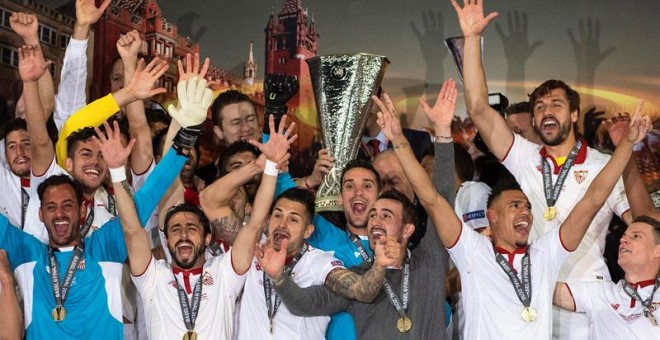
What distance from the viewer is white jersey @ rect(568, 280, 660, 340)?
4320 mm

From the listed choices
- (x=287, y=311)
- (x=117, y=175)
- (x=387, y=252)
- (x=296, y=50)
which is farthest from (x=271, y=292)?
(x=296, y=50)

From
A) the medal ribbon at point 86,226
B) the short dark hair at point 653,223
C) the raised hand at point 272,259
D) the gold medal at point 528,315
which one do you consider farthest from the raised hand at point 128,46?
the short dark hair at point 653,223

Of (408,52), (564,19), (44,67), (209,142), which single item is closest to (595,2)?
(564,19)

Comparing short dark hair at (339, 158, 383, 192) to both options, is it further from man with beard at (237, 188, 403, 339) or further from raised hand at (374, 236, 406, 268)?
raised hand at (374, 236, 406, 268)

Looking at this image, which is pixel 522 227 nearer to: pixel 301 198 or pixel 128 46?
pixel 301 198

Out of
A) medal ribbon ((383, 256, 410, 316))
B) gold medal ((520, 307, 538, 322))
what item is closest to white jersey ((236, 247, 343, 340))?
medal ribbon ((383, 256, 410, 316))

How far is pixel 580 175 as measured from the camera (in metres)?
4.60

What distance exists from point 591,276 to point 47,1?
4.74m

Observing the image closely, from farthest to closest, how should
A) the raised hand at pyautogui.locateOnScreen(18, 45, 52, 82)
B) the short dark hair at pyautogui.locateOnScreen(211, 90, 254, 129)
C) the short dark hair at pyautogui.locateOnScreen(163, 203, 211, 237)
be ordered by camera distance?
the short dark hair at pyautogui.locateOnScreen(211, 90, 254, 129)
the raised hand at pyautogui.locateOnScreen(18, 45, 52, 82)
the short dark hair at pyautogui.locateOnScreen(163, 203, 211, 237)

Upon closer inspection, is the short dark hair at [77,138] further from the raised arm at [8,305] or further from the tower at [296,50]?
the tower at [296,50]

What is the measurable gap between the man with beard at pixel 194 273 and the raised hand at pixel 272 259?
262mm

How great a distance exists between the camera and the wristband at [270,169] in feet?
14.1

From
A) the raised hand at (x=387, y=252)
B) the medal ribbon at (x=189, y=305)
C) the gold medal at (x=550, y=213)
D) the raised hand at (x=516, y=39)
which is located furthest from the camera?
the raised hand at (x=516, y=39)

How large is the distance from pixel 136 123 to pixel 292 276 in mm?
1401
